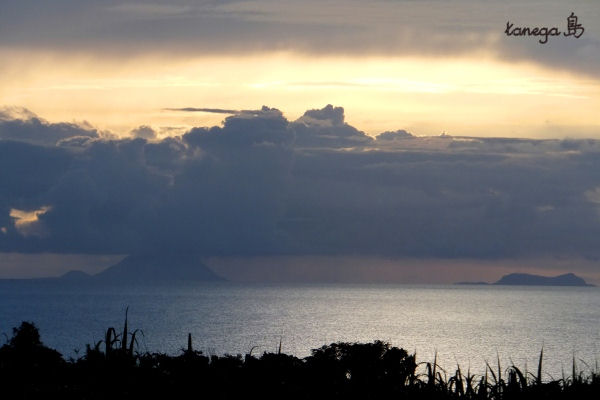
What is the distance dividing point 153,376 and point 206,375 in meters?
0.93

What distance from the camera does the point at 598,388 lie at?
43.4ft

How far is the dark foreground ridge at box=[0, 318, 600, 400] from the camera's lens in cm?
1280

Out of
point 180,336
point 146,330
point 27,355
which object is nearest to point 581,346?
point 180,336

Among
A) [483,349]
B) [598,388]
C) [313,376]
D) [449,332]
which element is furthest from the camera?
[449,332]

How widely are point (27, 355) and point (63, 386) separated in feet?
23.1

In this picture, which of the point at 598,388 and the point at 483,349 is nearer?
the point at 598,388

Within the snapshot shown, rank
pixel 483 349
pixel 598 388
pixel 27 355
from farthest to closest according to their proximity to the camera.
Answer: pixel 483 349 → pixel 27 355 → pixel 598 388

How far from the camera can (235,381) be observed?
16.1 metres

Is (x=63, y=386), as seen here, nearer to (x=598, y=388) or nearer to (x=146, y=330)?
(x=598, y=388)

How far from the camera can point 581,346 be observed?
496 feet

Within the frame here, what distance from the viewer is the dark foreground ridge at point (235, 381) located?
12797mm

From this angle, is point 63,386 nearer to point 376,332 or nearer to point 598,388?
point 598,388

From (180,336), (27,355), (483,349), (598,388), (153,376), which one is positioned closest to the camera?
(598,388)

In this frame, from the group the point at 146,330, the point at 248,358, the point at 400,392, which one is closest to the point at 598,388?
the point at 400,392
